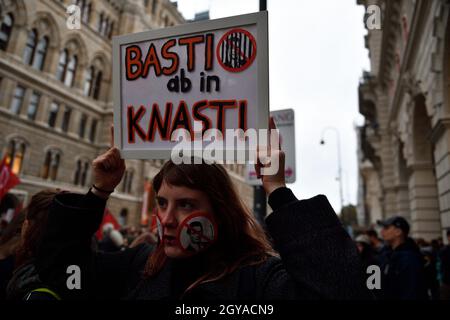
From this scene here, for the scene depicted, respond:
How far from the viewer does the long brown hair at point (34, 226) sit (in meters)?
2.00

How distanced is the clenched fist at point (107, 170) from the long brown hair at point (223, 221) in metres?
0.32

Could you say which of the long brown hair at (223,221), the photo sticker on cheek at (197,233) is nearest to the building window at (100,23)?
the long brown hair at (223,221)

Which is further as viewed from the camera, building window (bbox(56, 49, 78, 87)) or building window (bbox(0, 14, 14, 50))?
building window (bbox(56, 49, 78, 87))

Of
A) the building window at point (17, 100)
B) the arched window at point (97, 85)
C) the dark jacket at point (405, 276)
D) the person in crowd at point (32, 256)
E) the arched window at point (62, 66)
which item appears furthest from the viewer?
the arched window at point (97, 85)

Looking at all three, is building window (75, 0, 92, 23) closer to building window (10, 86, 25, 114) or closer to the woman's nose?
building window (10, 86, 25, 114)

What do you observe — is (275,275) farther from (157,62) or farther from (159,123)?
(157,62)

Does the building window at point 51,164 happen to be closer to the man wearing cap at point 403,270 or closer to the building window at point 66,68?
the building window at point 66,68

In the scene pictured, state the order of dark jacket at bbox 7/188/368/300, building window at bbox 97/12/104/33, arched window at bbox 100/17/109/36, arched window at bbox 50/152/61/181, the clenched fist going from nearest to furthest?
dark jacket at bbox 7/188/368/300, the clenched fist, arched window at bbox 50/152/61/181, building window at bbox 97/12/104/33, arched window at bbox 100/17/109/36

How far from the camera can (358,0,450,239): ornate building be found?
7.29 m

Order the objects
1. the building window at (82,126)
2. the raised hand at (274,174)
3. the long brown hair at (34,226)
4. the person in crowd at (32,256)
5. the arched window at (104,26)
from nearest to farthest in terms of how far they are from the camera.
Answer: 1. the raised hand at (274,174)
2. the person in crowd at (32,256)
3. the long brown hair at (34,226)
4. the building window at (82,126)
5. the arched window at (104,26)

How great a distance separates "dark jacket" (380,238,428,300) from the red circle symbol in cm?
302

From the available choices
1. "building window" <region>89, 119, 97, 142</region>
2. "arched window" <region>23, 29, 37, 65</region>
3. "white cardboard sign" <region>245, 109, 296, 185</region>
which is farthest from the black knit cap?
"building window" <region>89, 119, 97, 142</region>

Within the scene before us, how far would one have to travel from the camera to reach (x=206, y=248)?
150 cm

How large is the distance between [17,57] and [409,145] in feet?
71.8
